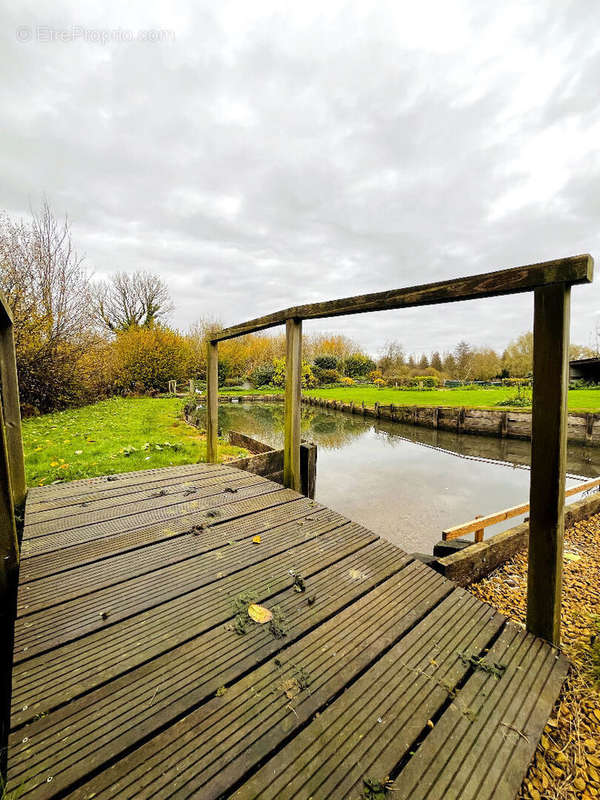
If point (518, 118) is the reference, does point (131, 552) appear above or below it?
below

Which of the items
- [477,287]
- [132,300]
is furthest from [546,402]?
[132,300]

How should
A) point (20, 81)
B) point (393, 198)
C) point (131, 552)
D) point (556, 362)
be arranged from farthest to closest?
point (393, 198), point (20, 81), point (131, 552), point (556, 362)

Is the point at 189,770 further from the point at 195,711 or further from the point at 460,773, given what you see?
the point at 460,773

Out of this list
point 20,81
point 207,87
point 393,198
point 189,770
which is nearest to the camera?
point 189,770

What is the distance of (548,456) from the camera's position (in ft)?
4.20

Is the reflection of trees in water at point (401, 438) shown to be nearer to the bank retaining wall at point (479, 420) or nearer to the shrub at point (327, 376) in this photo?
the bank retaining wall at point (479, 420)

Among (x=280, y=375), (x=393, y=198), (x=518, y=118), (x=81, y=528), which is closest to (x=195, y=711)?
(x=81, y=528)

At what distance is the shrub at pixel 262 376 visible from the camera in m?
31.1

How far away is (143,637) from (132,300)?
95.6 feet

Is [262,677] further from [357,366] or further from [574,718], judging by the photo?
[357,366]

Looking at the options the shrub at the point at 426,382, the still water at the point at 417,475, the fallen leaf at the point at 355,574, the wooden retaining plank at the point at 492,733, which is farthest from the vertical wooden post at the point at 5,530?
the shrub at the point at 426,382

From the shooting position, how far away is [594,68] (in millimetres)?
7602

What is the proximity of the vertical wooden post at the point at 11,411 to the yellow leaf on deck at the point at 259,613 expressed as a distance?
233cm

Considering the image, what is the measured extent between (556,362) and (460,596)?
3.75ft
